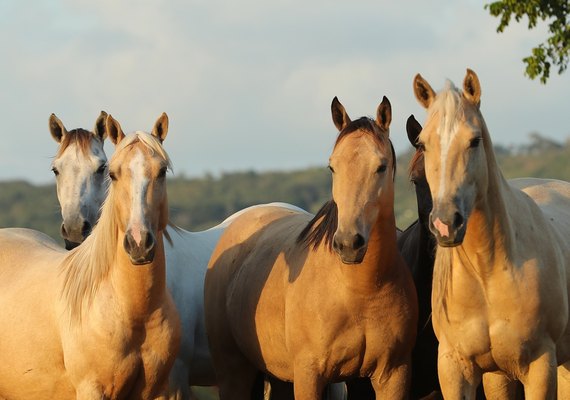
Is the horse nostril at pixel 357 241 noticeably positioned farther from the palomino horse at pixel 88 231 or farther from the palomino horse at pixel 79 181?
the palomino horse at pixel 79 181

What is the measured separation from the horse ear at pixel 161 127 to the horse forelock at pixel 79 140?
164 cm

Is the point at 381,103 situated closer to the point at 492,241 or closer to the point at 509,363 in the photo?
the point at 492,241

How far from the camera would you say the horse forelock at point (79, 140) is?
9.08 m

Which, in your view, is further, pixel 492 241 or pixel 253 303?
pixel 253 303

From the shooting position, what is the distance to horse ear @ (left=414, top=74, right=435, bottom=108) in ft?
22.6

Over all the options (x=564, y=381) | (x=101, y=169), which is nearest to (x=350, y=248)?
(x=564, y=381)

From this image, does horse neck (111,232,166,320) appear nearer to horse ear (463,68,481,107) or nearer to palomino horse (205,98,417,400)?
palomino horse (205,98,417,400)

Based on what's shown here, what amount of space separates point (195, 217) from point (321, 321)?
232 feet

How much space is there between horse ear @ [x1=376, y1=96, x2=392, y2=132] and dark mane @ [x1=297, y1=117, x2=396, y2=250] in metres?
0.05

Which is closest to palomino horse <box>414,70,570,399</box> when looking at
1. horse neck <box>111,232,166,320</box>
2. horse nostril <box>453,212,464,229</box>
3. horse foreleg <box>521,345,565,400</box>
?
horse foreleg <box>521,345,565,400</box>

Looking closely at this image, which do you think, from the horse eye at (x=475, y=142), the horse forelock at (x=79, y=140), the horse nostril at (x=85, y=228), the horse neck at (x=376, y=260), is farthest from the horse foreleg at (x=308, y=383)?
the horse forelock at (x=79, y=140)

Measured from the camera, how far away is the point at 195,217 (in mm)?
77750

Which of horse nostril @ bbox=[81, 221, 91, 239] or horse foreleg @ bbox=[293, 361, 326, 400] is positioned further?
horse nostril @ bbox=[81, 221, 91, 239]

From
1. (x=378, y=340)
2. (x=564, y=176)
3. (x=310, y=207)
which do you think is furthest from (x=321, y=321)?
(x=310, y=207)
